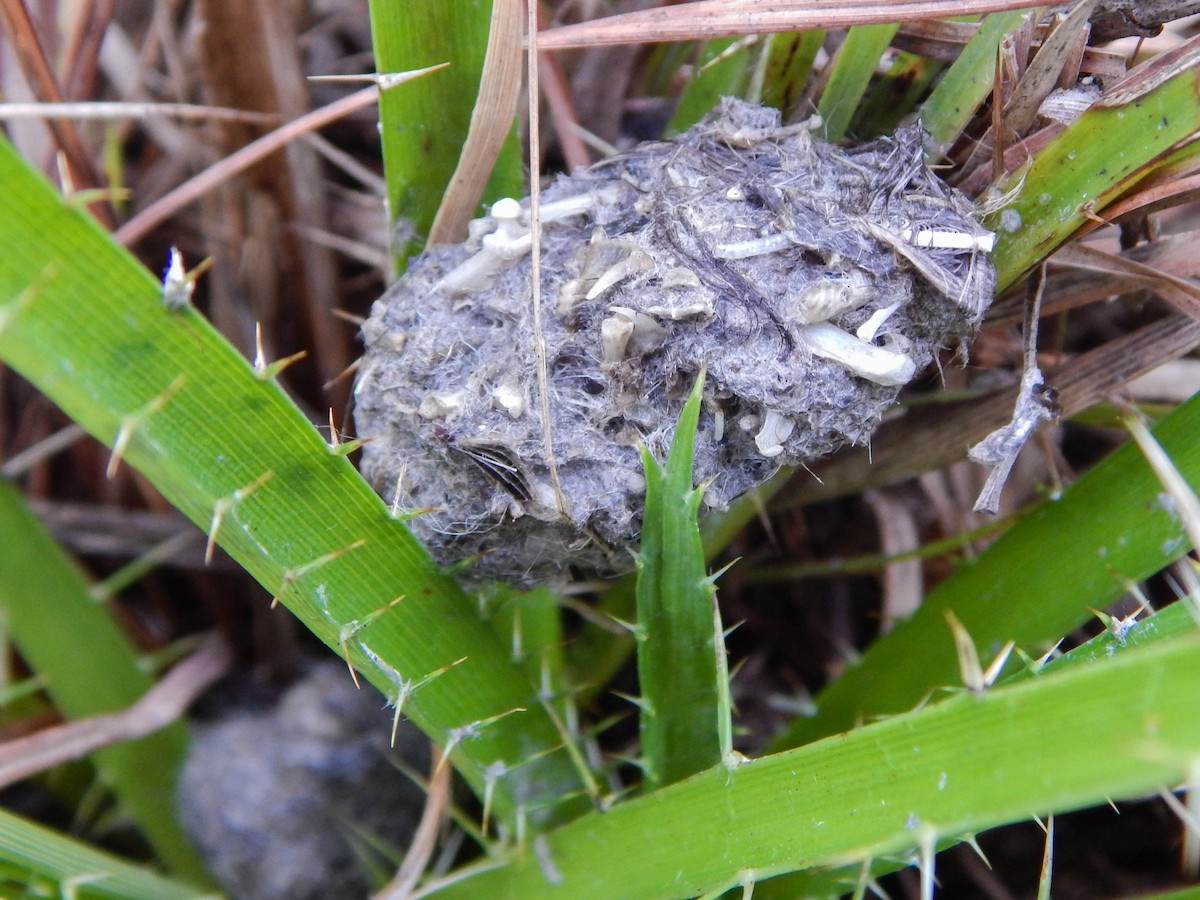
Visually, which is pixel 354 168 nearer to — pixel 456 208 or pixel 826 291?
pixel 456 208

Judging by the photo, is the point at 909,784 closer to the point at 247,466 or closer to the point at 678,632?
the point at 678,632

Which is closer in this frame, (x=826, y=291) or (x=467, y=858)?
(x=826, y=291)

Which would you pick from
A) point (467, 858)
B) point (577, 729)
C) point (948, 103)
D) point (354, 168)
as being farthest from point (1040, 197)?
point (467, 858)

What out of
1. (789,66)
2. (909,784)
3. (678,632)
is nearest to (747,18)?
(789,66)

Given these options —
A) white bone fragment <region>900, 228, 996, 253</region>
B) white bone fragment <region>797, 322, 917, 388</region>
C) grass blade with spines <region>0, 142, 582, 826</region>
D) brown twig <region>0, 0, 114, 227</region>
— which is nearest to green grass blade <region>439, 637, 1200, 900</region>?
grass blade with spines <region>0, 142, 582, 826</region>

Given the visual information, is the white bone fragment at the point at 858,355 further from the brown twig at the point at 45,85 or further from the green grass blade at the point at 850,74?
the brown twig at the point at 45,85

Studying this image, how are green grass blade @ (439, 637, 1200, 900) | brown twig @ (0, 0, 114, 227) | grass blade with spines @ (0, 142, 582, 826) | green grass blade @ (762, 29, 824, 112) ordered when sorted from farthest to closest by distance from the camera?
brown twig @ (0, 0, 114, 227) < green grass blade @ (762, 29, 824, 112) < grass blade with spines @ (0, 142, 582, 826) < green grass blade @ (439, 637, 1200, 900)

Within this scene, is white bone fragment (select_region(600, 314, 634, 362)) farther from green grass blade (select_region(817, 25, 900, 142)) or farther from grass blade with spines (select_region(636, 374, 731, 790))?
green grass blade (select_region(817, 25, 900, 142))
